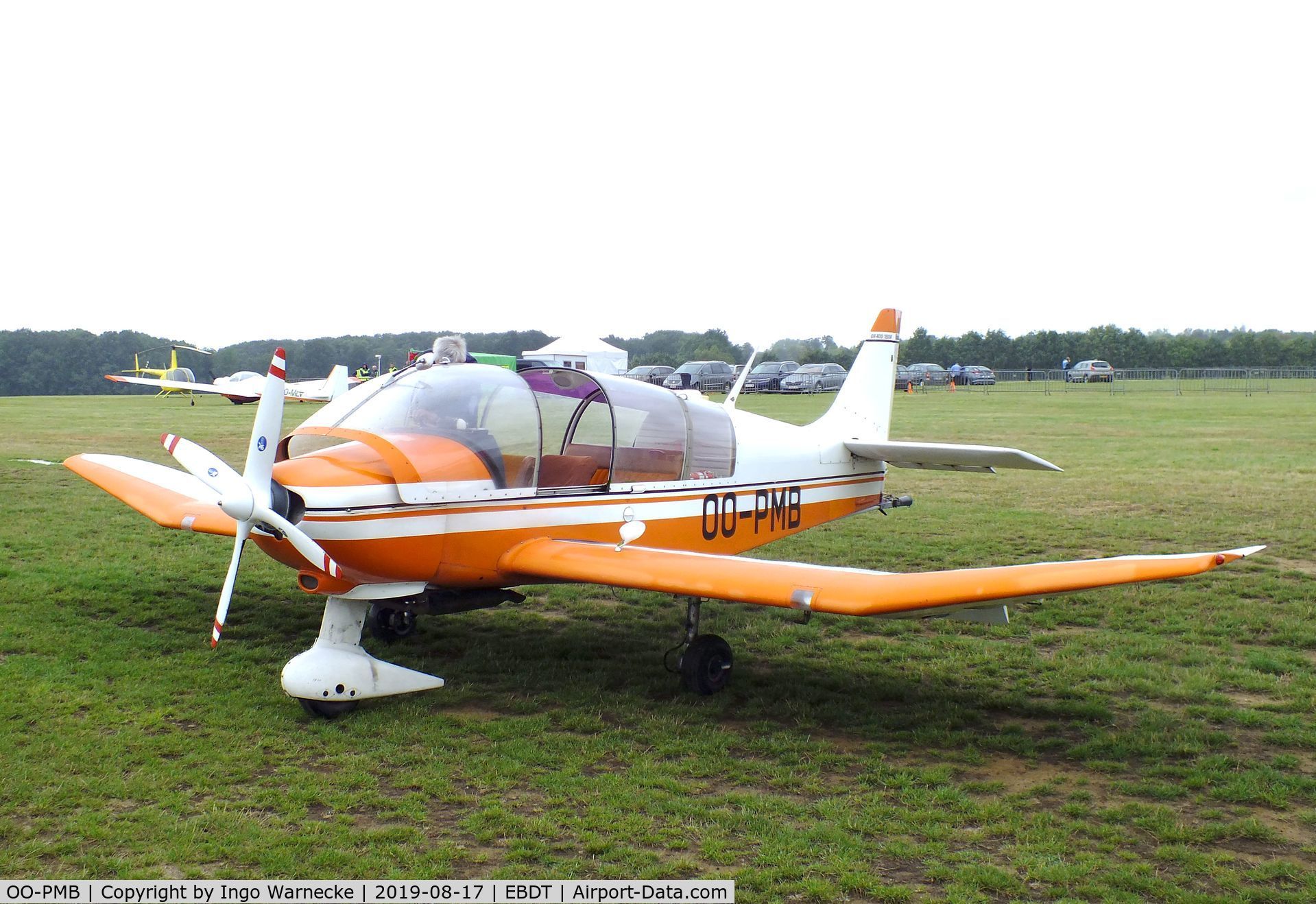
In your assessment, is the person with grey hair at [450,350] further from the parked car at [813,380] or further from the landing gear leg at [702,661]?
the parked car at [813,380]

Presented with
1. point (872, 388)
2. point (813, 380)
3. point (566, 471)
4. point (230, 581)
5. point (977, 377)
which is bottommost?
point (230, 581)

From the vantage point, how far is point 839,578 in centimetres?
545

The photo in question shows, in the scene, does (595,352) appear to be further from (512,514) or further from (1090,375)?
(512,514)

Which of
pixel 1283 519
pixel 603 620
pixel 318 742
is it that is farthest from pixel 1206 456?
pixel 318 742

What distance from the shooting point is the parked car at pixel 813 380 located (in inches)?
1954

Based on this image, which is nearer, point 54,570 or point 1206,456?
point 54,570

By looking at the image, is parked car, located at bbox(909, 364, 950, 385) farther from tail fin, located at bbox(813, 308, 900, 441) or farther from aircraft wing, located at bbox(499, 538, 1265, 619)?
aircraft wing, located at bbox(499, 538, 1265, 619)

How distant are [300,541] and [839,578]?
2.93m

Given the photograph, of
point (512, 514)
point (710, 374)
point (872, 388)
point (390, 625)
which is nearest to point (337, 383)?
point (872, 388)

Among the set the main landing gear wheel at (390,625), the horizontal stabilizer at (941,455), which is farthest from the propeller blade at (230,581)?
the horizontal stabilizer at (941,455)

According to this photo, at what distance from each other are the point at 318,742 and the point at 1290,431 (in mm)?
26896

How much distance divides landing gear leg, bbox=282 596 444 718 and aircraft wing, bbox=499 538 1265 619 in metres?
0.90

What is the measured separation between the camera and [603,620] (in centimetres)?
827

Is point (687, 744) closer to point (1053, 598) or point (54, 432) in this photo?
point (1053, 598)
